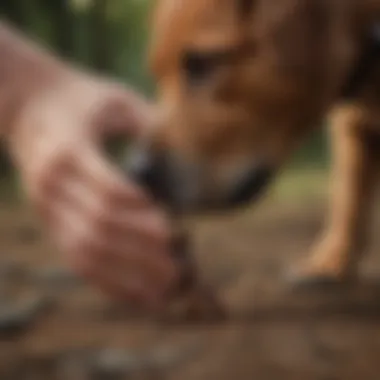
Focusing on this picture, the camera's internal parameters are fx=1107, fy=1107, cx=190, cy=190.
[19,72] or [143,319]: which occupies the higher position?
[19,72]

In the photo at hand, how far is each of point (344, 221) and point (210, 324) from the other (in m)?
0.16

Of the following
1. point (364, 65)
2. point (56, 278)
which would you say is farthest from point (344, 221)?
point (56, 278)

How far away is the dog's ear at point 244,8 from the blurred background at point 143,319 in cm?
7

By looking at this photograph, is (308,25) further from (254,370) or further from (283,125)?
(254,370)

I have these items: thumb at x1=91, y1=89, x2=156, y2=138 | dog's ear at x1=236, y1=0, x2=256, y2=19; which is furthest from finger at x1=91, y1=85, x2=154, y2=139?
dog's ear at x1=236, y1=0, x2=256, y2=19

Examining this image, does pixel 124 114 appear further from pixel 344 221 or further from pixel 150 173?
pixel 344 221

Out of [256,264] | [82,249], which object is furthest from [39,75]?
[256,264]

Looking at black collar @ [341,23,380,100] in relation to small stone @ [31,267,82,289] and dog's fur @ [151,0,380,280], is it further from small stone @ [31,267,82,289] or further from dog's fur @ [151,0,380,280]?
small stone @ [31,267,82,289]

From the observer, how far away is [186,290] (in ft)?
2.90

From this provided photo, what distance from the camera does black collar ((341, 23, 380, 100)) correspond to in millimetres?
863

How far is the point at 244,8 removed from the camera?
2.80 feet

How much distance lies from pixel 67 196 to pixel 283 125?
178 mm

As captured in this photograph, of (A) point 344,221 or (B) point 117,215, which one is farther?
(A) point 344,221

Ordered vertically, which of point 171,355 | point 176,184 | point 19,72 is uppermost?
point 19,72
